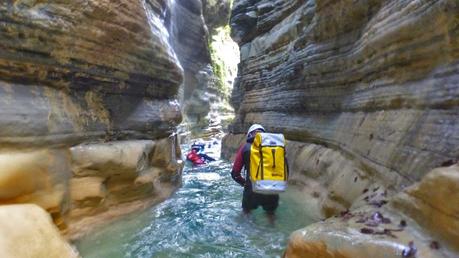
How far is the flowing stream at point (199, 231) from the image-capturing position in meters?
4.39

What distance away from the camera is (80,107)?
5156 millimetres

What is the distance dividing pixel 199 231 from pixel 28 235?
104 inches

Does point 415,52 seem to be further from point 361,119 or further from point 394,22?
point 361,119

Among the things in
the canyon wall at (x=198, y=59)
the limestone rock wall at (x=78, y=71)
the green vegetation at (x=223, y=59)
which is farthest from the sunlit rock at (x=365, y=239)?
the green vegetation at (x=223, y=59)

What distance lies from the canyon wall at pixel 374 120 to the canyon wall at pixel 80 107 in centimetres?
316

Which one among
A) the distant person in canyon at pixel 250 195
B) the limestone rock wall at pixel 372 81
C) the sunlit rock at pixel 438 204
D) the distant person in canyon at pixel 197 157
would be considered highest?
the limestone rock wall at pixel 372 81

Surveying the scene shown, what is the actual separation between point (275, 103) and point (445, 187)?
8957 mm

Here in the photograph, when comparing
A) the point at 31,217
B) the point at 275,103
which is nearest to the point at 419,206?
the point at 31,217

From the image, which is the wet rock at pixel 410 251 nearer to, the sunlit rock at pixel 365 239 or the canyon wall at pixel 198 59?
the sunlit rock at pixel 365 239

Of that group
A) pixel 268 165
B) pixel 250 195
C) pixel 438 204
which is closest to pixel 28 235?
pixel 268 165

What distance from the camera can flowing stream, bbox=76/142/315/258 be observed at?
4387mm

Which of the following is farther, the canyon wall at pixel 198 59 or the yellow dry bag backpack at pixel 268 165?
the canyon wall at pixel 198 59

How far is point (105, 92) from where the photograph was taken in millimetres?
5676

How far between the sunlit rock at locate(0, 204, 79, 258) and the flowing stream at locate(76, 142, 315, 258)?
0.82 meters
